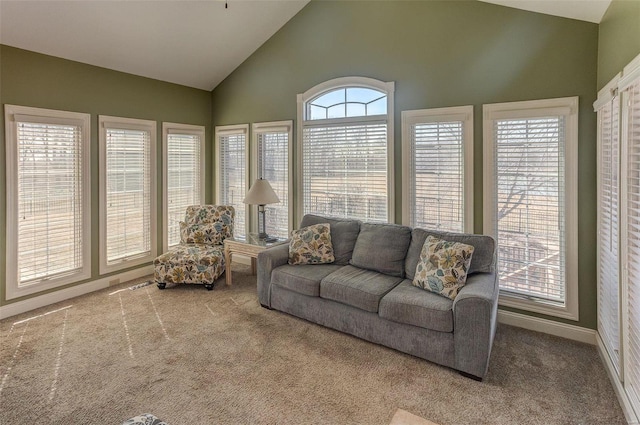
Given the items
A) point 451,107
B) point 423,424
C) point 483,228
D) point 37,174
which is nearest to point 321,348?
point 423,424

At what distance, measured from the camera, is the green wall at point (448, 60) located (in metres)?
3.07

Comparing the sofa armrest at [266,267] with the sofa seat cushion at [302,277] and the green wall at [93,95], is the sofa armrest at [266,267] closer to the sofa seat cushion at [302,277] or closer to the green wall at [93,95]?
the sofa seat cushion at [302,277]

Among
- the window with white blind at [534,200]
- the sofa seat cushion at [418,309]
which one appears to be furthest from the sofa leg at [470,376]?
the window with white blind at [534,200]

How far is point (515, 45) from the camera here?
10.8ft

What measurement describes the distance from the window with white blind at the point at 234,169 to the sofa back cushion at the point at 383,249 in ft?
7.82

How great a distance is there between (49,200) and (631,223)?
520 centimetres

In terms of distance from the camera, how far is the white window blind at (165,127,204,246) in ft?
17.4

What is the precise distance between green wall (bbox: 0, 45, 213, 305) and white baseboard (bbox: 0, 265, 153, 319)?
3.4 inches

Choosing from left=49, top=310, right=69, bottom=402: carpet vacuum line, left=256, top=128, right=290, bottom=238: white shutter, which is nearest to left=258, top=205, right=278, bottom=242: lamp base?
left=256, top=128, right=290, bottom=238: white shutter

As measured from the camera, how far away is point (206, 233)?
4.98 meters

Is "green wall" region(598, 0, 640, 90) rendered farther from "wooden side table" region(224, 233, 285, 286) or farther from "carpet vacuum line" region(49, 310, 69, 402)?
"carpet vacuum line" region(49, 310, 69, 402)

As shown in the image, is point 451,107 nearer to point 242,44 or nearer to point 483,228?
point 483,228

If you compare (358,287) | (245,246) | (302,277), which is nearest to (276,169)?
(245,246)

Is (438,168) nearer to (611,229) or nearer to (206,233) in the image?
(611,229)
